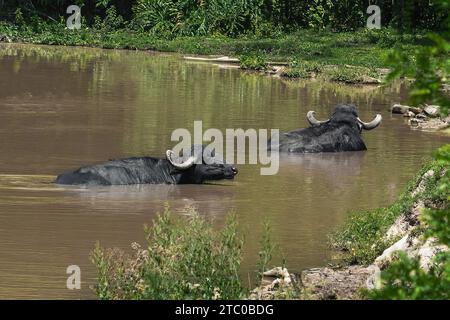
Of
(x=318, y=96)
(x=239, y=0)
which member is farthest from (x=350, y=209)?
(x=239, y=0)

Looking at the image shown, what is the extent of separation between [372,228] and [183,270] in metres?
3.42

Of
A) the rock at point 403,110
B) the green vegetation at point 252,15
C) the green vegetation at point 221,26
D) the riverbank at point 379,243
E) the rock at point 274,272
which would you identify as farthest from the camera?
the green vegetation at point 252,15

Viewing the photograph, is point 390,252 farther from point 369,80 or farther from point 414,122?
point 369,80

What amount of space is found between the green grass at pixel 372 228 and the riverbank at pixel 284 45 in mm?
17188

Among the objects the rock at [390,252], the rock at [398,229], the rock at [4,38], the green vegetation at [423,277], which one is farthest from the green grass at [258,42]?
the green vegetation at [423,277]

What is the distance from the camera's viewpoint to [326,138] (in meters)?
17.7

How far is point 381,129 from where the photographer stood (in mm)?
20250

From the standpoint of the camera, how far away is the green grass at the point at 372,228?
9977mm

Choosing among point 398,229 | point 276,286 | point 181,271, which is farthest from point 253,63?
point 181,271

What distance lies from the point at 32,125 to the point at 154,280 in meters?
11.7

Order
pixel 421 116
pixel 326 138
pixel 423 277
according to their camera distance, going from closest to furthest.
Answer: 1. pixel 423 277
2. pixel 326 138
3. pixel 421 116

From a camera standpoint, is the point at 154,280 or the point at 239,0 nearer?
the point at 154,280

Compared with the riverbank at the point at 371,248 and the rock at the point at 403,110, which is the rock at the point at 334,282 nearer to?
the riverbank at the point at 371,248
